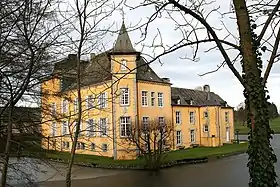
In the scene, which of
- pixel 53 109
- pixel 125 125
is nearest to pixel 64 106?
pixel 53 109

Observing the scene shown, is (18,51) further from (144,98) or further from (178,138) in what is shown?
(178,138)

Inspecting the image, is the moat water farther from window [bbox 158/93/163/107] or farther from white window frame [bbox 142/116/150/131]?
window [bbox 158/93/163/107]

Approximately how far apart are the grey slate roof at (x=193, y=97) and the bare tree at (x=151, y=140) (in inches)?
313

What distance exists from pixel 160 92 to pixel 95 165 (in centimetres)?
935

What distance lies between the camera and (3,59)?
17.9 feet

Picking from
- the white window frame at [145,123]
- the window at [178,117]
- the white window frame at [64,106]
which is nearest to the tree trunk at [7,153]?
the white window frame at [64,106]

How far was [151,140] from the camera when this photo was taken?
79.4ft

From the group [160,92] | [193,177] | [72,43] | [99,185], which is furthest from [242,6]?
Result: [160,92]

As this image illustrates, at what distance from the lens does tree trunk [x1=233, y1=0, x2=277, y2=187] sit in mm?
3383

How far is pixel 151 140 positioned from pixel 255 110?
2095 cm

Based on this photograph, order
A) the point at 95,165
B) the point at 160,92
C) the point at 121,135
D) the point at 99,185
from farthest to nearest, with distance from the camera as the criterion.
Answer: the point at 160,92 → the point at 121,135 → the point at 95,165 → the point at 99,185

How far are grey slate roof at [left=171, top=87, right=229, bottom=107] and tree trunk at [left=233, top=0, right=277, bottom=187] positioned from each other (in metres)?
29.0

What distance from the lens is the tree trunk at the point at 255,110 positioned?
338cm

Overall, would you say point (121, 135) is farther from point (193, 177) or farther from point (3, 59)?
point (3, 59)
